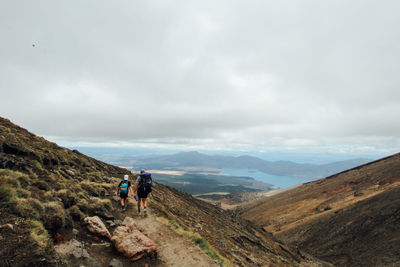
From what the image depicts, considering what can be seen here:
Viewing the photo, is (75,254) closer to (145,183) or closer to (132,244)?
(132,244)

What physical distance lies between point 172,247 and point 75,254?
14.4 ft

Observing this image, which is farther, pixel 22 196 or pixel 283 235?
pixel 283 235

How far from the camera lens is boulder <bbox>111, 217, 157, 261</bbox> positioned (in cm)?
795

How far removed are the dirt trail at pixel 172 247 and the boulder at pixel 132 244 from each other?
31.7 inches

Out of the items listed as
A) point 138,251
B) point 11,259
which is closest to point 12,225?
point 11,259

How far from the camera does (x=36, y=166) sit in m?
12.5

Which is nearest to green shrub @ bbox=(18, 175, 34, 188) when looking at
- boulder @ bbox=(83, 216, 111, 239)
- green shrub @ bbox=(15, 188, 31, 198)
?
green shrub @ bbox=(15, 188, 31, 198)

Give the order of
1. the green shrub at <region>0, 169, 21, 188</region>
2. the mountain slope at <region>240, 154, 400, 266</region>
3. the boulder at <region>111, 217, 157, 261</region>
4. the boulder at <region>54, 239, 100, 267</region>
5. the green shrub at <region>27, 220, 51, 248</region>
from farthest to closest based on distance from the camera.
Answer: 1. the mountain slope at <region>240, 154, 400, 266</region>
2. the green shrub at <region>0, 169, 21, 188</region>
3. the boulder at <region>111, 217, 157, 261</region>
4. the boulder at <region>54, 239, 100, 267</region>
5. the green shrub at <region>27, 220, 51, 248</region>

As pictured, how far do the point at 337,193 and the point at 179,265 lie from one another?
76.0m

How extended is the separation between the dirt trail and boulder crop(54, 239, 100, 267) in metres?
2.93

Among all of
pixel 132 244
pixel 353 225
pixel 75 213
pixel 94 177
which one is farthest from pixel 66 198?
pixel 353 225

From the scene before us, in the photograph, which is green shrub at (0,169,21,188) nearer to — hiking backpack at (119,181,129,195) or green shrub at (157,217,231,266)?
hiking backpack at (119,181,129,195)

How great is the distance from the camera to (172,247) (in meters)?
9.79

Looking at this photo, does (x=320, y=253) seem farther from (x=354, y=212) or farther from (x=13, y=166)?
(x=13, y=166)
